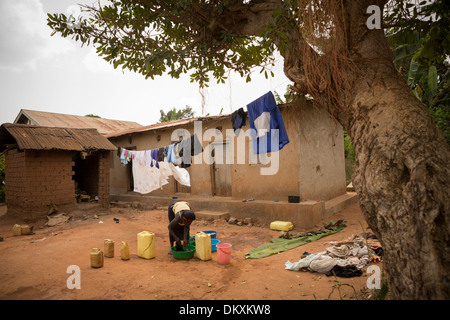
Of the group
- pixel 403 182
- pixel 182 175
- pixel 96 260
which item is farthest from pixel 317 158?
pixel 96 260

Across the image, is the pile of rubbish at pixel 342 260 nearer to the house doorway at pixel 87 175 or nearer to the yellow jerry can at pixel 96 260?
the yellow jerry can at pixel 96 260

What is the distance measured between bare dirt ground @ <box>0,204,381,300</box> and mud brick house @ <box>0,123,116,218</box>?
5.96 ft

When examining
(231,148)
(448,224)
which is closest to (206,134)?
(231,148)

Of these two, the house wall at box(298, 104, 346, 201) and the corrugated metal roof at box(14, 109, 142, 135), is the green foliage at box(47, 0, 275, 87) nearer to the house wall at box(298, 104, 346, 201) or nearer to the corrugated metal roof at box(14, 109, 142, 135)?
the house wall at box(298, 104, 346, 201)

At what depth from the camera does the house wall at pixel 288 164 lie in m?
7.86

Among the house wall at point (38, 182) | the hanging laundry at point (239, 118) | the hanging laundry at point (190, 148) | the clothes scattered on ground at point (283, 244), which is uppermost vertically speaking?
the hanging laundry at point (239, 118)

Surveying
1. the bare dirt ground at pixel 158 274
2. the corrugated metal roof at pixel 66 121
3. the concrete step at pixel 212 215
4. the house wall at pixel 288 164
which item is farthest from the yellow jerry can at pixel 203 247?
the corrugated metal roof at pixel 66 121

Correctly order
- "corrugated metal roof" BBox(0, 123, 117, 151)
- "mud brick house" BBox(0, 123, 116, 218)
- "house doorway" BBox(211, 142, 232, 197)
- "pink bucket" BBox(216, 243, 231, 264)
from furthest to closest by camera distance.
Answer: "house doorway" BBox(211, 142, 232, 197) → "mud brick house" BBox(0, 123, 116, 218) → "corrugated metal roof" BBox(0, 123, 117, 151) → "pink bucket" BBox(216, 243, 231, 264)

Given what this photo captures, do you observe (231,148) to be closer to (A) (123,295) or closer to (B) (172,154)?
(B) (172,154)

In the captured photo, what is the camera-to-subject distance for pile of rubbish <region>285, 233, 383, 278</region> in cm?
402

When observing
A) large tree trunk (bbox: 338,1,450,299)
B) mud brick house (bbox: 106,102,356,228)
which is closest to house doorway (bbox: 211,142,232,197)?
mud brick house (bbox: 106,102,356,228)

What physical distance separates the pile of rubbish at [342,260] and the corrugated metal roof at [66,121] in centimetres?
1363

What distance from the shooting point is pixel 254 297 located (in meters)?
3.43

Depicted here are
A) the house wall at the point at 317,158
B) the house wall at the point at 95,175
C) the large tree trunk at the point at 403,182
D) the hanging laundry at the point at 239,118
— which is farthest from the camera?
the house wall at the point at 95,175
